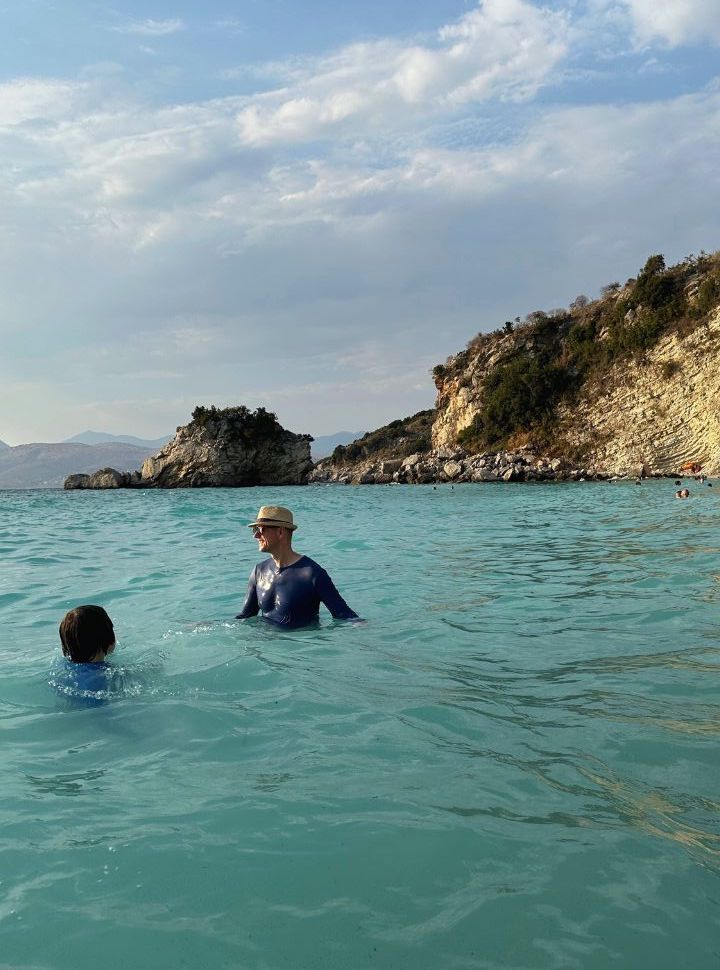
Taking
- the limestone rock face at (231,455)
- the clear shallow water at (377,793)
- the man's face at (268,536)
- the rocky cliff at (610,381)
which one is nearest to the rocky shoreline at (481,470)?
the rocky cliff at (610,381)

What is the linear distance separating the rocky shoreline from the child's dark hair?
165ft

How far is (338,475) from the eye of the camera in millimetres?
90188

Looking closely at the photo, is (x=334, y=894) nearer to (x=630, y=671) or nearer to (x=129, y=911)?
(x=129, y=911)

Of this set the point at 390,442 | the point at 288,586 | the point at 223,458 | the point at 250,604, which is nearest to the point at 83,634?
the point at 288,586

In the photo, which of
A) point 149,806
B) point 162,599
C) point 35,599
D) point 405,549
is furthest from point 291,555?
point 405,549

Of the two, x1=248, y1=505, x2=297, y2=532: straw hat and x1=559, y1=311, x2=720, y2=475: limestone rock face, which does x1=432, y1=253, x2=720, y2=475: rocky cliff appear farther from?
x1=248, y1=505, x2=297, y2=532: straw hat

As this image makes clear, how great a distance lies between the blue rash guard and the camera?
724 cm

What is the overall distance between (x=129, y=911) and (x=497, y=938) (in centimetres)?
130

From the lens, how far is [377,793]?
3.46 m

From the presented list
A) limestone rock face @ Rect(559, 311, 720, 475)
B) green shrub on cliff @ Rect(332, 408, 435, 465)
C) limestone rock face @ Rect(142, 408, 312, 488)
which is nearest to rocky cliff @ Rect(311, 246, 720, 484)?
limestone rock face @ Rect(559, 311, 720, 475)

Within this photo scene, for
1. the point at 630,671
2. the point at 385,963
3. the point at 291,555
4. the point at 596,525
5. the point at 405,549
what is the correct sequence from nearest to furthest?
the point at 385,963
the point at 630,671
the point at 291,555
the point at 405,549
the point at 596,525

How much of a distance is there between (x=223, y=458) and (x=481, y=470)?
27542mm

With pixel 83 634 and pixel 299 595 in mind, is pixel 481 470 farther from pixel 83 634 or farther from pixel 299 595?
pixel 83 634

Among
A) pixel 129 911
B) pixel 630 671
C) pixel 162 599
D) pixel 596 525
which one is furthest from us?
pixel 596 525
